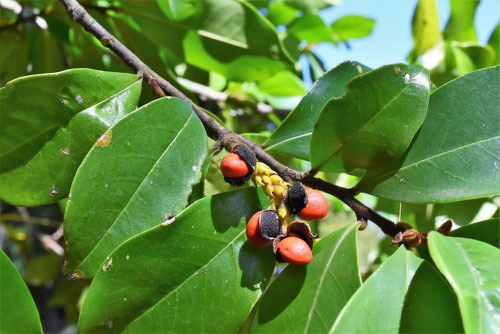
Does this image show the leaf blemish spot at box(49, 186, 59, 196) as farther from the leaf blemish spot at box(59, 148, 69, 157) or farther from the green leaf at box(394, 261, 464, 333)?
the green leaf at box(394, 261, 464, 333)

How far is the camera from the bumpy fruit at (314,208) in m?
0.92

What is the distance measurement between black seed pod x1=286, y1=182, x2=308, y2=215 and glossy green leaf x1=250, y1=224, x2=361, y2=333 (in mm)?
118

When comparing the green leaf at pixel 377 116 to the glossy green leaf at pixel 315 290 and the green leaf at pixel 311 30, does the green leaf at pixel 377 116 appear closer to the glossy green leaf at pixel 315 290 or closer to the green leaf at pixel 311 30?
the glossy green leaf at pixel 315 290

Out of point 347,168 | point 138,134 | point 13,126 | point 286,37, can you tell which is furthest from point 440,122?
point 286,37

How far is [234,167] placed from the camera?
0.93 metres

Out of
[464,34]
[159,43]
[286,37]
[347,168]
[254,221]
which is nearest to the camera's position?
[254,221]

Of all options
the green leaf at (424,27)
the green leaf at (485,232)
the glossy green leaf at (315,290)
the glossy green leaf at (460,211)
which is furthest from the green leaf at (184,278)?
the green leaf at (424,27)

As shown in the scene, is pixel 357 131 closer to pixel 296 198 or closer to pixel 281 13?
pixel 296 198

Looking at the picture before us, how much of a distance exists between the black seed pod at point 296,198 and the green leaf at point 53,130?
0.46 metres

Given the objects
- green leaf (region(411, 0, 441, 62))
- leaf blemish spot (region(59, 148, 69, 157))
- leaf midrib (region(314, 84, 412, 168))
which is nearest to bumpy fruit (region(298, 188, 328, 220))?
leaf midrib (region(314, 84, 412, 168))

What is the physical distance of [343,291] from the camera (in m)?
0.92

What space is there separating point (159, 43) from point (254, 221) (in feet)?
3.06

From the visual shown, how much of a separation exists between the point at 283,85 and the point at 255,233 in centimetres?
147

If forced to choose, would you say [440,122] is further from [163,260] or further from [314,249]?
[163,260]
